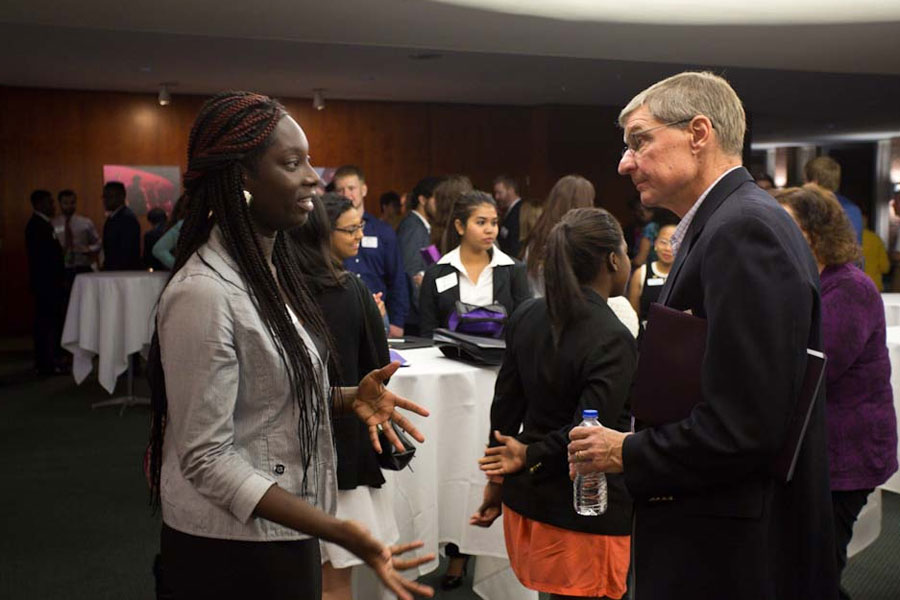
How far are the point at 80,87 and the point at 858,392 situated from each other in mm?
11391

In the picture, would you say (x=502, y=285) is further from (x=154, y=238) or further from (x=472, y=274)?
(x=154, y=238)

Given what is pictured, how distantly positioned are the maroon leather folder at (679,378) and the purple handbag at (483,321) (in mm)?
2280

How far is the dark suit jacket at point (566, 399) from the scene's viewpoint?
2.49 meters

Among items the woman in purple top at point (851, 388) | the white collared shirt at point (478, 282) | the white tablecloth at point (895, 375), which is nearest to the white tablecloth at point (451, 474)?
the white collared shirt at point (478, 282)

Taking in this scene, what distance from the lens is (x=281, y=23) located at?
7.63 metres

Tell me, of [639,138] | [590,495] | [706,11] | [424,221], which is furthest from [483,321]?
[706,11]

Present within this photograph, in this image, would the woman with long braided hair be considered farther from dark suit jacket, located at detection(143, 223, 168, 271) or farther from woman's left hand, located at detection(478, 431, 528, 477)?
dark suit jacket, located at detection(143, 223, 168, 271)

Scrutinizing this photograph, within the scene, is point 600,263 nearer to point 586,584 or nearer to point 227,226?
point 586,584

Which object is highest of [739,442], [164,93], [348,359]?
[164,93]

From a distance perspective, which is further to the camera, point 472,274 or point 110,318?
point 110,318

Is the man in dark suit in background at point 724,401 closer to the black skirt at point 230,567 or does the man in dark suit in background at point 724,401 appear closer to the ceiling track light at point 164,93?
the black skirt at point 230,567

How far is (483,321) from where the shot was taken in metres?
3.96

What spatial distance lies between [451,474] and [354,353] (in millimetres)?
957

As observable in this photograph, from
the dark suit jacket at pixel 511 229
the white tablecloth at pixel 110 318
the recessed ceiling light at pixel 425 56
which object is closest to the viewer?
the white tablecloth at pixel 110 318
